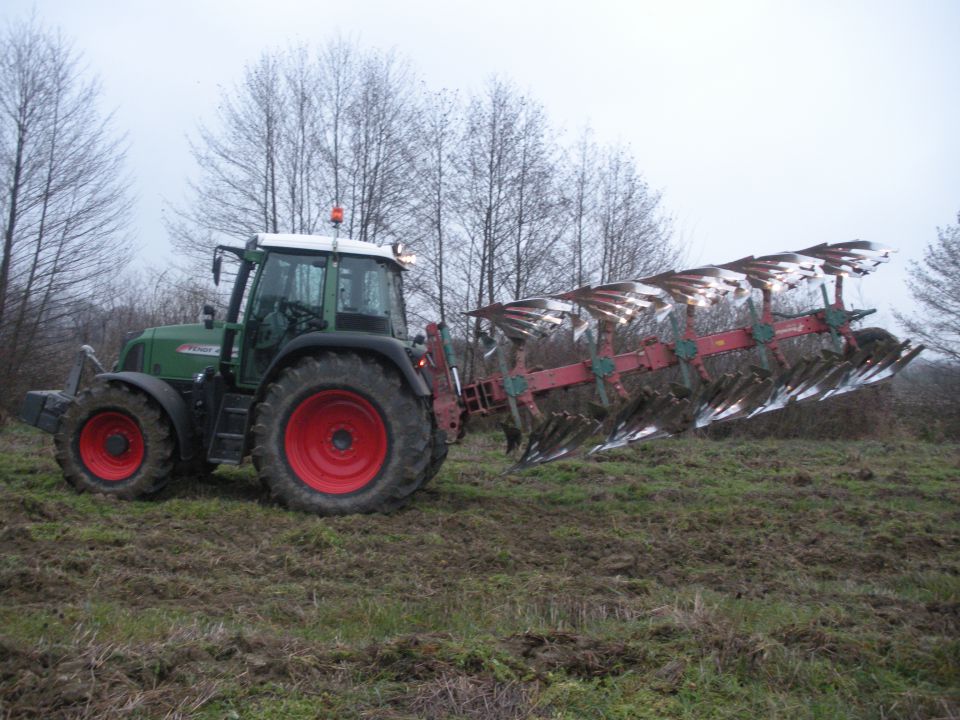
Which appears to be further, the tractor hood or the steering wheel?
the tractor hood

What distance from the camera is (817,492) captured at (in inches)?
308

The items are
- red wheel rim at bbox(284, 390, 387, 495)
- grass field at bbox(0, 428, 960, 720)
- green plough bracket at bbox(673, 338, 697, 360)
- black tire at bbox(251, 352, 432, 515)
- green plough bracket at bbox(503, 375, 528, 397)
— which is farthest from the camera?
green plough bracket at bbox(673, 338, 697, 360)

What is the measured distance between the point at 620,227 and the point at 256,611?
13740 millimetres

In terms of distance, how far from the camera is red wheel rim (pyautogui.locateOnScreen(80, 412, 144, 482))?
711 cm

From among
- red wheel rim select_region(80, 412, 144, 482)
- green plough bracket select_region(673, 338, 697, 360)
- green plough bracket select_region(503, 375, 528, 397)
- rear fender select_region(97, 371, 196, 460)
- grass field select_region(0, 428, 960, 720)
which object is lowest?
grass field select_region(0, 428, 960, 720)

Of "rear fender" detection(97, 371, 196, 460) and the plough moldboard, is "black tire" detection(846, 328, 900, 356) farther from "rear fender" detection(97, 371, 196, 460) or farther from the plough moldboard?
"rear fender" detection(97, 371, 196, 460)

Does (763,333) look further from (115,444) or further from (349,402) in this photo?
(115,444)

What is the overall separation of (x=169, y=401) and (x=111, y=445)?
2.08 feet

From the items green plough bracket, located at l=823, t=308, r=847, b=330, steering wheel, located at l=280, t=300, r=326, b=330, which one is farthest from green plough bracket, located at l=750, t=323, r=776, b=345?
steering wheel, located at l=280, t=300, r=326, b=330

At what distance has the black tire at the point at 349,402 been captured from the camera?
6602 millimetres

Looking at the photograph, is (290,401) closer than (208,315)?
Yes

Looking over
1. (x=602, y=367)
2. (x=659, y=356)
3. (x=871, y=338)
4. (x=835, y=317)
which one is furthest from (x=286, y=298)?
(x=871, y=338)

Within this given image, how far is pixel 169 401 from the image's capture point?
704 cm

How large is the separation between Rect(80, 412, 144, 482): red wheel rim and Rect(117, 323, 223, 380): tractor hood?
57 centimetres
